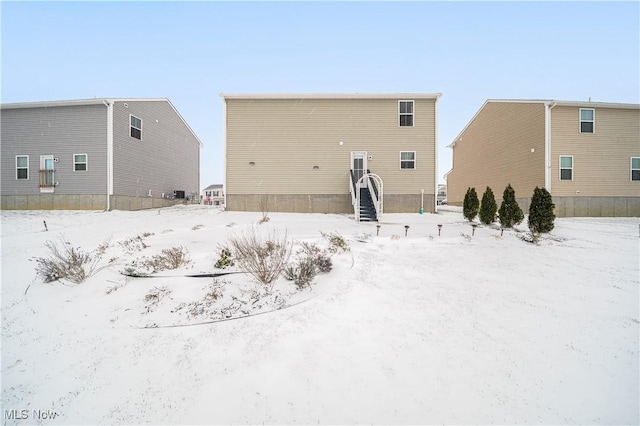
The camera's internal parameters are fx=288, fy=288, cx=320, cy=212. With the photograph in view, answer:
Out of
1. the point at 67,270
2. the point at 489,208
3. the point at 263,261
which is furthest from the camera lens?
the point at 489,208

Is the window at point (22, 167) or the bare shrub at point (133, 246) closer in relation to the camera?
the bare shrub at point (133, 246)

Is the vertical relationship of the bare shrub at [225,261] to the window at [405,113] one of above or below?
below

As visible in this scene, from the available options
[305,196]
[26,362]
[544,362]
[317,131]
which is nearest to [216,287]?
[26,362]

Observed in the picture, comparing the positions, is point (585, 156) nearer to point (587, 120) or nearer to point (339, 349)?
point (587, 120)

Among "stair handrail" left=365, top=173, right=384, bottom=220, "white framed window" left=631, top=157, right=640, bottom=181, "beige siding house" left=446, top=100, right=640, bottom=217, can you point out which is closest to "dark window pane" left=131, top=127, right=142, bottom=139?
"stair handrail" left=365, top=173, right=384, bottom=220

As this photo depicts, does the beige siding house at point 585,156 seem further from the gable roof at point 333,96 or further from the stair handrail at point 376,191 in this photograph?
the stair handrail at point 376,191

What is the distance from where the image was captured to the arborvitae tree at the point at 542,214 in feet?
28.9

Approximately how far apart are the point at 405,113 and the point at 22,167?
21186 millimetres

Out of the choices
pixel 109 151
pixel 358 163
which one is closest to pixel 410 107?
pixel 358 163

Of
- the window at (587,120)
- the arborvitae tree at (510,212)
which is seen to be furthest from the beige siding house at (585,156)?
the arborvitae tree at (510,212)

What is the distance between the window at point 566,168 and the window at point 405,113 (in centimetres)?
849

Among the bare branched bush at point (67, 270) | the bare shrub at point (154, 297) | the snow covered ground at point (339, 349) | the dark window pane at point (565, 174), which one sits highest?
the dark window pane at point (565, 174)

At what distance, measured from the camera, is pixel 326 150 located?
52.2 ft

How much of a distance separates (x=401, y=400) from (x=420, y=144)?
596 inches
